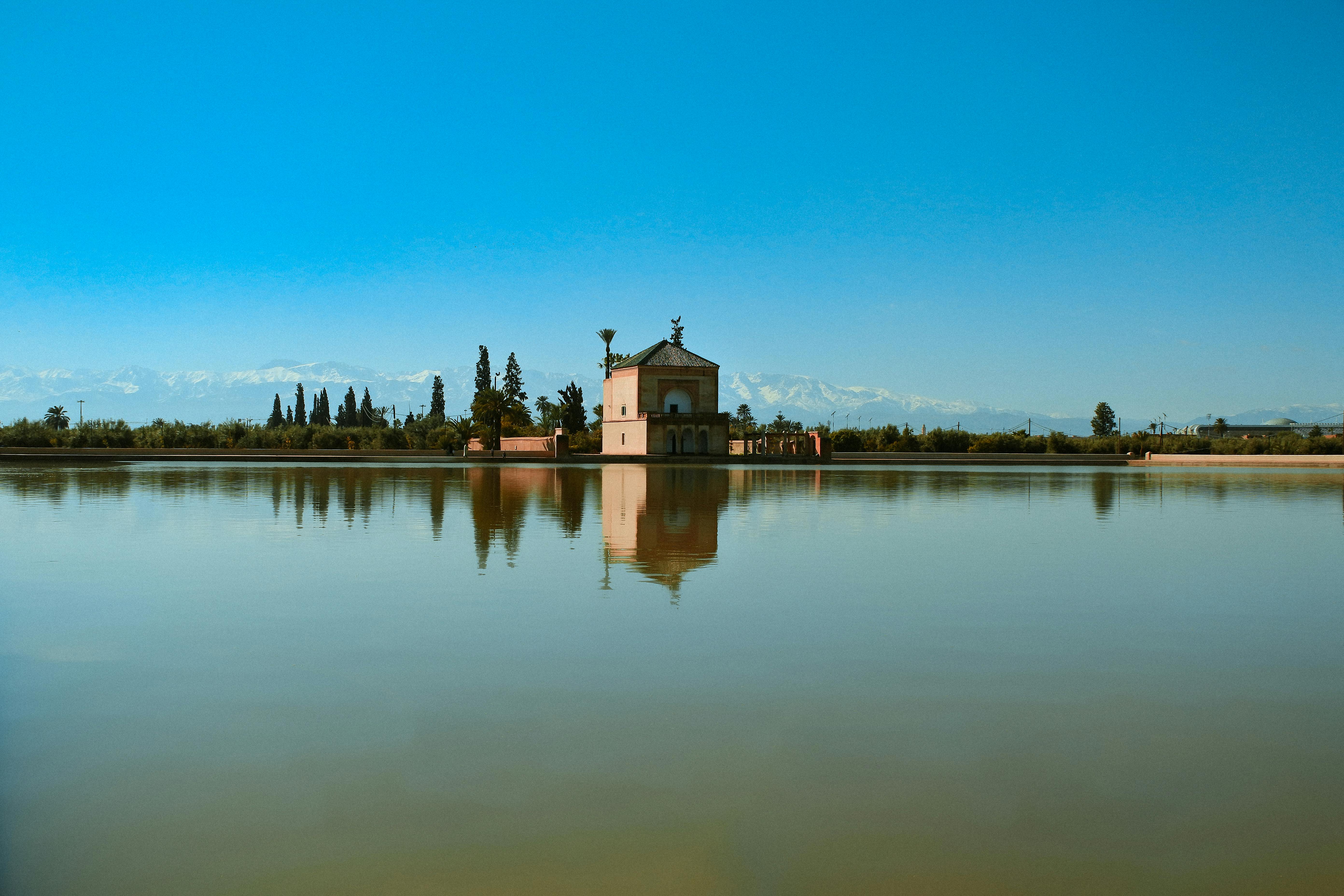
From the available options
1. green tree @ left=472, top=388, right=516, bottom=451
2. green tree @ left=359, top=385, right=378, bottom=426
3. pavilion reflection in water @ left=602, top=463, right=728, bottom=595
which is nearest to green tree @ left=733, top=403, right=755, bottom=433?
green tree @ left=472, top=388, right=516, bottom=451

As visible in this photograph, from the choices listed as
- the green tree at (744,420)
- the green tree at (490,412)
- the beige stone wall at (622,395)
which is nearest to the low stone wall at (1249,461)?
the green tree at (744,420)

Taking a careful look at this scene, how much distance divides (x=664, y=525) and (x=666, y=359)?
36.3m

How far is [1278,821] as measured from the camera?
2.70 metres

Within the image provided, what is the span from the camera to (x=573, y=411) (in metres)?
56.4

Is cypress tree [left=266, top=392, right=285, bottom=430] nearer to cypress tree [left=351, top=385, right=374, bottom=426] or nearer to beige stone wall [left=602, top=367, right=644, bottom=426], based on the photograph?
cypress tree [left=351, top=385, right=374, bottom=426]

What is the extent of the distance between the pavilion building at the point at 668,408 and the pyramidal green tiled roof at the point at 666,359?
4cm

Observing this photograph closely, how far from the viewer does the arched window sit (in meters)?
46.1

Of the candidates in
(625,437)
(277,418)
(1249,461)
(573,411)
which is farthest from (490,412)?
(1249,461)

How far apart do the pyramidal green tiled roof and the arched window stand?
4.37ft

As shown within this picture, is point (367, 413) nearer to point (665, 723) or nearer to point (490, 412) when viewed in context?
point (490, 412)

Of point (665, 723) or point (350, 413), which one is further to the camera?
point (350, 413)

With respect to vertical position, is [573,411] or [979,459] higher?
[573,411]

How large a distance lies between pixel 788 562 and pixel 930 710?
410 centimetres

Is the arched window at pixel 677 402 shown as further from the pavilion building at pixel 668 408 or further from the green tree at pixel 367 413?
the green tree at pixel 367 413
